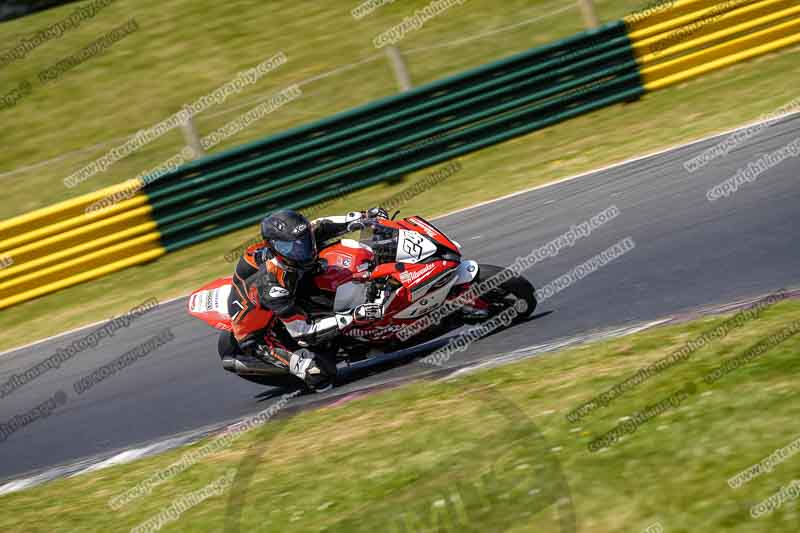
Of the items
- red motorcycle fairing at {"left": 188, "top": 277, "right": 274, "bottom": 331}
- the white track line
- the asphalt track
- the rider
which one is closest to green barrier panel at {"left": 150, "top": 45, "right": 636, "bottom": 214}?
the white track line

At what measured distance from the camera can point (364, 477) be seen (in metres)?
6.00

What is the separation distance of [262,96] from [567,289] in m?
10.7

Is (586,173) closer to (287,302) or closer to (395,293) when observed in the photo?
(395,293)

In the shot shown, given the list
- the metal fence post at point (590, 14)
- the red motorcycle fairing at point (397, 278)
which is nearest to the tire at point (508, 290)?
the red motorcycle fairing at point (397, 278)

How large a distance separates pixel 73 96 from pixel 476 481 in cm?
1648

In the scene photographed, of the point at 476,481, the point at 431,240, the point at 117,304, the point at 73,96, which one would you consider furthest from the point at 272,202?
the point at 476,481

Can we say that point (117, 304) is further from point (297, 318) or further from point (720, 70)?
point (720, 70)

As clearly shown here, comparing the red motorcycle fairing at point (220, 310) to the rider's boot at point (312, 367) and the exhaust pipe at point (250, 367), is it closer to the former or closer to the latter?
the exhaust pipe at point (250, 367)

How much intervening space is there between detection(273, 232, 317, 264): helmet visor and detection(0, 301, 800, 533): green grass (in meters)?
1.28

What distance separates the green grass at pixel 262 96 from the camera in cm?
1302

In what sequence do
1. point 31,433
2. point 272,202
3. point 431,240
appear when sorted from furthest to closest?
1. point 272,202
2. point 31,433
3. point 431,240

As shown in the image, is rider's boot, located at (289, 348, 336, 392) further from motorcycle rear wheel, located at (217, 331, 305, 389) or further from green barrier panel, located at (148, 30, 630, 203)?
green barrier panel, located at (148, 30, 630, 203)

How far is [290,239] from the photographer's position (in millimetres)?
7680

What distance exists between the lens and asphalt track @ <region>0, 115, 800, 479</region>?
26.7ft
